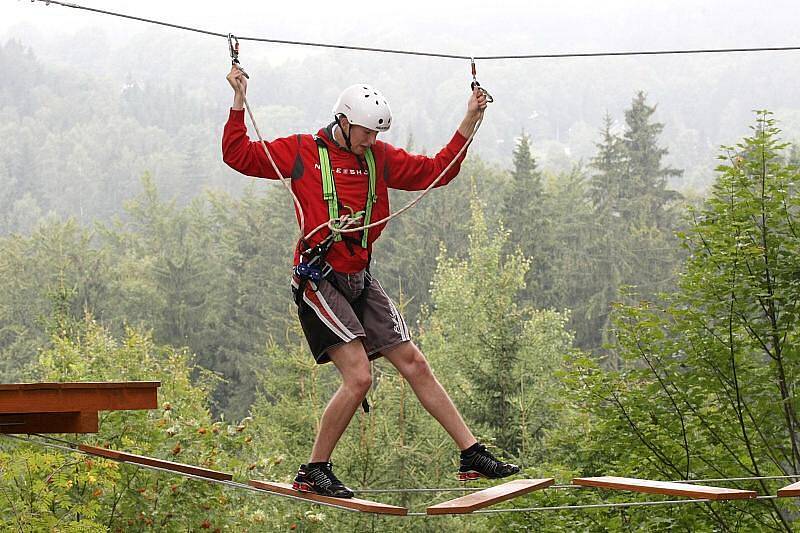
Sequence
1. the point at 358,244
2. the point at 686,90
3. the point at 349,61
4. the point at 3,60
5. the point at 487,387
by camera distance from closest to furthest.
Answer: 1. the point at 358,244
2. the point at 487,387
3. the point at 3,60
4. the point at 686,90
5. the point at 349,61

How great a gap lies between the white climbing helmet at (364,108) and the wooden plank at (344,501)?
1.65 metres

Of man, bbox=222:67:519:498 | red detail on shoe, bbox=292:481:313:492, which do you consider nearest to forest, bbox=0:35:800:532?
red detail on shoe, bbox=292:481:313:492

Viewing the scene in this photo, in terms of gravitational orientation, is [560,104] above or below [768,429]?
above

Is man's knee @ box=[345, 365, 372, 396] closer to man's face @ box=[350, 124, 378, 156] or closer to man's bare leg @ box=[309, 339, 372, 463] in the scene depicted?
man's bare leg @ box=[309, 339, 372, 463]

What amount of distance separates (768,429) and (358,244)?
8869 mm

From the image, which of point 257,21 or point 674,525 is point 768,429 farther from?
point 257,21

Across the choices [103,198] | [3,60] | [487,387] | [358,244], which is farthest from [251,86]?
[358,244]

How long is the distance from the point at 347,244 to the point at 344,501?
1.15m

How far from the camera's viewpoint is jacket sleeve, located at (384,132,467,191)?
213 inches

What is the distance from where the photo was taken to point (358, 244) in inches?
208

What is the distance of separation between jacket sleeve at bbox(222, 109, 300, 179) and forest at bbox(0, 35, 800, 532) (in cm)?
670

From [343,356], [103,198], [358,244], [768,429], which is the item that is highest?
[103,198]

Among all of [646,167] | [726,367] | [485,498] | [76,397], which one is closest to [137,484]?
[726,367]

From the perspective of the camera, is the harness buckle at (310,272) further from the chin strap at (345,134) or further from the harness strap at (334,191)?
the chin strap at (345,134)
